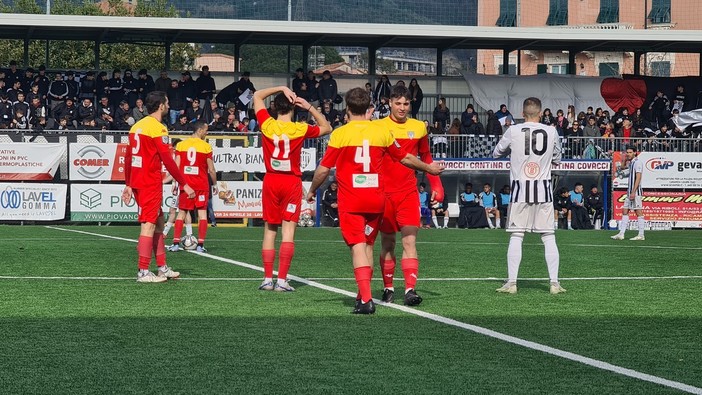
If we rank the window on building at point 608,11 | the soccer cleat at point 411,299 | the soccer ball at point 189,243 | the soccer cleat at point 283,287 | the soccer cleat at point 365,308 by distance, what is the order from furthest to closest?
the window on building at point 608,11 → the soccer ball at point 189,243 → the soccer cleat at point 283,287 → the soccer cleat at point 411,299 → the soccer cleat at point 365,308

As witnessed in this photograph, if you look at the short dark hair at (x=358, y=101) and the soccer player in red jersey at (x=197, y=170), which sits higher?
the short dark hair at (x=358, y=101)

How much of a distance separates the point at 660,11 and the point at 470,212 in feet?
136

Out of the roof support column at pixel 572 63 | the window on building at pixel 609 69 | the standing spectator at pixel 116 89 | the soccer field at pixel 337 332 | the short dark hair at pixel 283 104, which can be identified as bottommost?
the soccer field at pixel 337 332

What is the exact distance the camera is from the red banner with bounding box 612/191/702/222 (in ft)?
105

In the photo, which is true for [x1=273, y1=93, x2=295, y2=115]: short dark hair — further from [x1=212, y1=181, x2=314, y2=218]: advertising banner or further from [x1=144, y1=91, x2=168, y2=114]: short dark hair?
[x1=212, y1=181, x2=314, y2=218]: advertising banner

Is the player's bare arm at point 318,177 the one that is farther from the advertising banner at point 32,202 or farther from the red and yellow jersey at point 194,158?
the advertising banner at point 32,202

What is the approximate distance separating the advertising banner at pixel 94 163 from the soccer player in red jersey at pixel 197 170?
1079 centimetres

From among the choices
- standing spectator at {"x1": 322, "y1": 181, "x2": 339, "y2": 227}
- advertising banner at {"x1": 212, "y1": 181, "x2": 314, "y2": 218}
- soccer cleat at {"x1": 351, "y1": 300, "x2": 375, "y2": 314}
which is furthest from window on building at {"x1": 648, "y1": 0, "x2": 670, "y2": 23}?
soccer cleat at {"x1": 351, "y1": 300, "x2": 375, "y2": 314}

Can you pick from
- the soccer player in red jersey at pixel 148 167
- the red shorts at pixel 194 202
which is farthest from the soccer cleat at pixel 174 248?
the soccer player in red jersey at pixel 148 167

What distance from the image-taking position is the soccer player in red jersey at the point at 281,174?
11748mm

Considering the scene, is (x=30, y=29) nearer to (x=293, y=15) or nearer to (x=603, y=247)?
(x=293, y=15)

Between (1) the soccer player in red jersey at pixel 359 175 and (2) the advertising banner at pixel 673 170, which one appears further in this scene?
(2) the advertising banner at pixel 673 170

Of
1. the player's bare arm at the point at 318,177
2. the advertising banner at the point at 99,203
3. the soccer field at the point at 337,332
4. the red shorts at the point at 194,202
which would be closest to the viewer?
the soccer field at the point at 337,332

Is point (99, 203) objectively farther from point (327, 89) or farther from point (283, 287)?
point (283, 287)
